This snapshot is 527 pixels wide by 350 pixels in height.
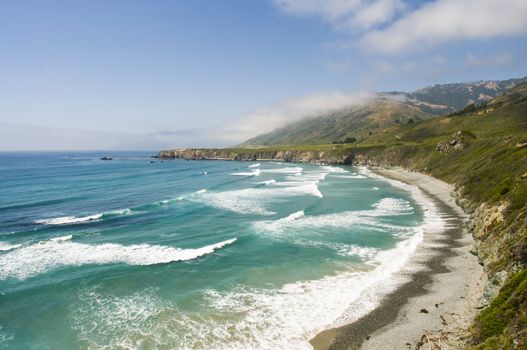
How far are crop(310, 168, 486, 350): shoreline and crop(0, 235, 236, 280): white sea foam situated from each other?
20.1 meters

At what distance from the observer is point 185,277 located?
3378cm

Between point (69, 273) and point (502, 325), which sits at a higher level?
point (502, 325)

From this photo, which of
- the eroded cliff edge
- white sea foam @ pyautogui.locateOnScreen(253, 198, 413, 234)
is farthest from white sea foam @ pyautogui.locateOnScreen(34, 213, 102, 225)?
the eroded cliff edge

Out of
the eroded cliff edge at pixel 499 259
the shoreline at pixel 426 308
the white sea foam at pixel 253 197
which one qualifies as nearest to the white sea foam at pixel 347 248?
the shoreline at pixel 426 308

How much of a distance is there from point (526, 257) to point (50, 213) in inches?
2597

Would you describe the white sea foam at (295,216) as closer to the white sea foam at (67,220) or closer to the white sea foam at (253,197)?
the white sea foam at (253,197)

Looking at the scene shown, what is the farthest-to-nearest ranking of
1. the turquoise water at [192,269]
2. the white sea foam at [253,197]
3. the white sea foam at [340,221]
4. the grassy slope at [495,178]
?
the white sea foam at [253,197], the white sea foam at [340,221], the turquoise water at [192,269], the grassy slope at [495,178]

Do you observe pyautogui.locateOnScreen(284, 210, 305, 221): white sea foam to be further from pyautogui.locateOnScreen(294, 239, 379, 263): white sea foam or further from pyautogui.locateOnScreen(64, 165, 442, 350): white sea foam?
pyautogui.locateOnScreen(64, 165, 442, 350): white sea foam

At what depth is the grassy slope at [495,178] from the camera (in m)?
17.9

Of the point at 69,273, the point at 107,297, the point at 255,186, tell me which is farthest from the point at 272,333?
the point at 255,186

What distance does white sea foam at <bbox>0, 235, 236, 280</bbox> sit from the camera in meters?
36.5

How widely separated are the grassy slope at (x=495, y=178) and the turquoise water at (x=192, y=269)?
Answer: 9.05m

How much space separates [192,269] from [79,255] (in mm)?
14007

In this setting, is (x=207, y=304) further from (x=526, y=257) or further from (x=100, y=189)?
(x=100, y=189)
